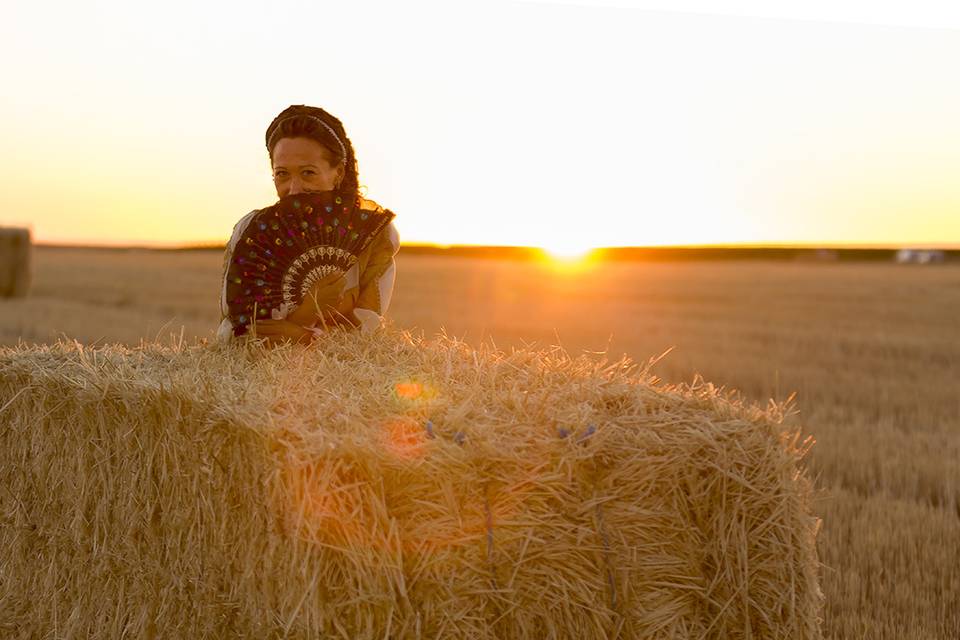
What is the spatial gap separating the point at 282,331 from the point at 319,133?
0.91 m

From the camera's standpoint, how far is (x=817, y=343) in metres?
13.1

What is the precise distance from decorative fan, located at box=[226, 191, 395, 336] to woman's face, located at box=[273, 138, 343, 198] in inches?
8.5

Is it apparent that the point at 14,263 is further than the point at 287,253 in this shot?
Yes

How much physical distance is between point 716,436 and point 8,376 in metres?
2.96

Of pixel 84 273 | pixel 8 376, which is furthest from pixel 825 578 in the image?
pixel 84 273

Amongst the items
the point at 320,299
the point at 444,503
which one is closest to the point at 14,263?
the point at 320,299

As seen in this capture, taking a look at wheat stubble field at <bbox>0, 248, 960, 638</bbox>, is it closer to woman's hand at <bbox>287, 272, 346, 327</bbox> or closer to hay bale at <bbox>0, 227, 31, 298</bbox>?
hay bale at <bbox>0, 227, 31, 298</bbox>

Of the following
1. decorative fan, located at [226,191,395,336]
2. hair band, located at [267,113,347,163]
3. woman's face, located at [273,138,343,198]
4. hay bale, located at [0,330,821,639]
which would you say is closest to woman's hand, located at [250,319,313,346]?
decorative fan, located at [226,191,395,336]

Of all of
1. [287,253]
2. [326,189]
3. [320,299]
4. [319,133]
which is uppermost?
[319,133]

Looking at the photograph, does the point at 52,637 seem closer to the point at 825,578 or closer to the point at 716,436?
the point at 716,436

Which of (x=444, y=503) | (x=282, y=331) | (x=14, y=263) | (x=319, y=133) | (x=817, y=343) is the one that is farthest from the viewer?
(x=14, y=263)

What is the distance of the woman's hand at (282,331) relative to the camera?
137 inches

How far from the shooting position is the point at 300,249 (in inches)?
138

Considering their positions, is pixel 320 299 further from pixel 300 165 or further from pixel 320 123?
pixel 320 123
